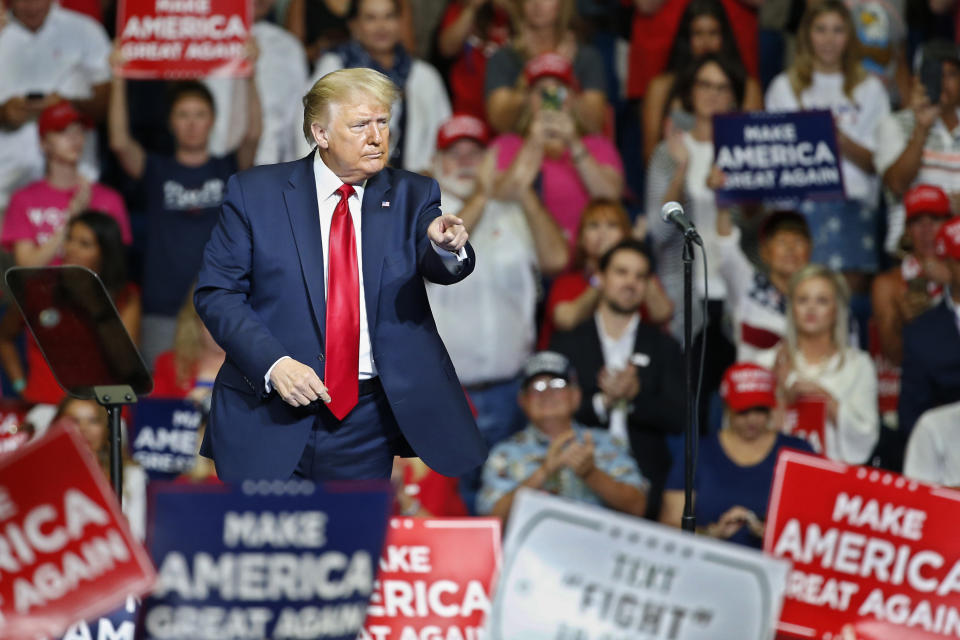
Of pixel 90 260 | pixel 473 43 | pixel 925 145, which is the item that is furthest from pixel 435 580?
pixel 473 43

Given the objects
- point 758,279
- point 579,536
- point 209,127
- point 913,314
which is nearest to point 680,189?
point 758,279

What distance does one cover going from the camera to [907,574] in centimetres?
328

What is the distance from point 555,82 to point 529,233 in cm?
70

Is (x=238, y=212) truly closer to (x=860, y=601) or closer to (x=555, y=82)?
(x=860, y=601)

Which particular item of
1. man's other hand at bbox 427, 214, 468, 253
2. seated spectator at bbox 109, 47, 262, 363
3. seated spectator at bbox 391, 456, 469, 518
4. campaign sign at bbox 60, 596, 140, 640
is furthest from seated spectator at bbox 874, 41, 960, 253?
campaign sign at bbox 60, 596, 140, 640

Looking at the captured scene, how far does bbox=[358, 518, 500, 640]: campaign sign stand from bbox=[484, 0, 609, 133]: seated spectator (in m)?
3.53

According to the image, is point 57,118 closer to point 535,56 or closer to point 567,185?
point 535,56

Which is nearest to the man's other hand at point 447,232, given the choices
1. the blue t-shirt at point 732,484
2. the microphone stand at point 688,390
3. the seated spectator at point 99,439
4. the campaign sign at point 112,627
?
the microphone stand at point 688,390

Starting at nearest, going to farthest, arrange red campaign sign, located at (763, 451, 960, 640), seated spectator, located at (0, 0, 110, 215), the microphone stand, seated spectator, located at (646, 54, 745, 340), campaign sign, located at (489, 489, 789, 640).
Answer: campaign sign, located at (489, 489, 789, 640)
red campaign sign, located at (763, 451, 960, 640)
the microphone stand
seated spectator, located at (646, 54, 745, 340)
seated spectator, located at (0, 0, 110, 215)

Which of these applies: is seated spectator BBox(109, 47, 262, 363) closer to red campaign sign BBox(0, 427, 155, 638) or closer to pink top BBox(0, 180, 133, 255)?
pink top BBox(0, 180, 133, 255)

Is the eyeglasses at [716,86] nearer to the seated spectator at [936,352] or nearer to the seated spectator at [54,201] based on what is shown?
the seated spectator at [936,352]

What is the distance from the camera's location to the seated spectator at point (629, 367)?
5.96m

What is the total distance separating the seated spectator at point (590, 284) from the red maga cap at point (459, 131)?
0.57m

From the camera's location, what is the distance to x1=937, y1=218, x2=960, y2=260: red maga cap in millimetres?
5770
